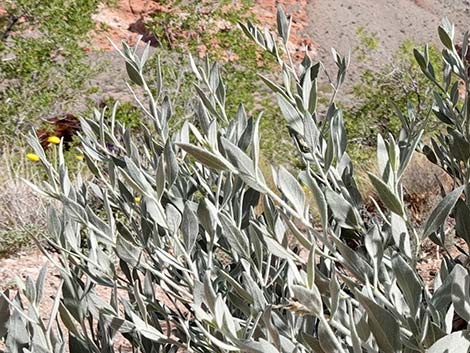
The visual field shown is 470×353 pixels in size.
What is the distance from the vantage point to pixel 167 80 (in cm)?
1009

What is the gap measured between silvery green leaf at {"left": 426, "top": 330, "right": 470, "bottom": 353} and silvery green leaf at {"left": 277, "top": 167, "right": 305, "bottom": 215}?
264 millimetres

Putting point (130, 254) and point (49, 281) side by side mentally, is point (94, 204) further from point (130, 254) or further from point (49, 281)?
point (130, 254)

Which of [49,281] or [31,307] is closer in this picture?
[31,307]

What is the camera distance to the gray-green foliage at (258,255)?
0.86 meters

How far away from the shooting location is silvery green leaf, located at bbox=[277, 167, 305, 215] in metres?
0.96

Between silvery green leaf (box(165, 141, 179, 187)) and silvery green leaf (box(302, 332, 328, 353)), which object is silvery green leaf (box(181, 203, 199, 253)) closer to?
silvery green leaf (box(165, 141, 179, 187))

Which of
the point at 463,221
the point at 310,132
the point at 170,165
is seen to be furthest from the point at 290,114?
the point at 463,221

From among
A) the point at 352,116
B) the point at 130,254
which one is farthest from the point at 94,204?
the point at 352,116

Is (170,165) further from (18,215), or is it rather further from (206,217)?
(18,215)

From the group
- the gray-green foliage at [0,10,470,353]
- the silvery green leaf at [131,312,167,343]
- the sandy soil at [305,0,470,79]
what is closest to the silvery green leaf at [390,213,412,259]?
the gray-green foliage at [0,10,470,353]

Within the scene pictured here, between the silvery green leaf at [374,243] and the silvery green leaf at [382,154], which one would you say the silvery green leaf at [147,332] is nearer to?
the silvery green leaf at [374,243]

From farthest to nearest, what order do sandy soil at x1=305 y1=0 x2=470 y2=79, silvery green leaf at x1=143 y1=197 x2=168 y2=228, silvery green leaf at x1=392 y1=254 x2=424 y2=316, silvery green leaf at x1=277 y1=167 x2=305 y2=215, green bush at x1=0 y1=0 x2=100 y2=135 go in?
1. sandy soil at x1=305 y1=0 x2=470 y2=79
2. green bush at x1=0 y1=0 x2=100 y2=135
3. silvery green leaf at x1=143 y1=197 x2=168 y2=228
4. silvery green leaf at x1=277 y1=167 x2=305 y2=215
5. silvery green leaf at x1=392 y1=254 x2=424 y2=316

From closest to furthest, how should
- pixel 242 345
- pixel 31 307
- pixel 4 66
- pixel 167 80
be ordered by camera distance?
pixel 242 345, pixel 31 307, pixel 4 66, pixel 167 80

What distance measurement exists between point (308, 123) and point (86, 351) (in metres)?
0.46
